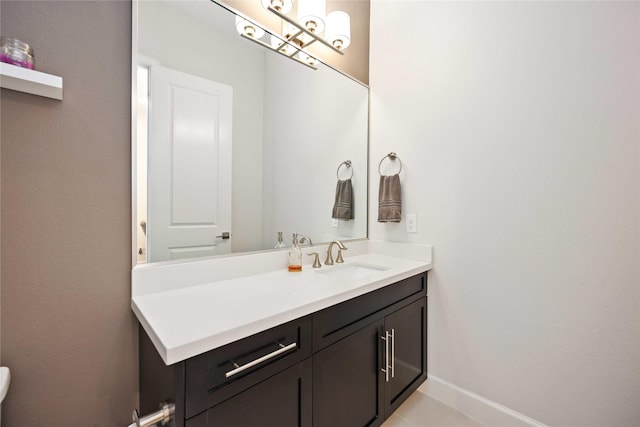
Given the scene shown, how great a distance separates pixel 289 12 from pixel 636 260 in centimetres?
199

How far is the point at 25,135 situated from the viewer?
77 cm

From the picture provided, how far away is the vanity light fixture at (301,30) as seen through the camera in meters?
1.34

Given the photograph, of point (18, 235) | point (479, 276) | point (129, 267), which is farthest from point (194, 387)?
point (479, 276)

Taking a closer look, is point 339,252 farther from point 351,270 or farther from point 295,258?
point 295,258

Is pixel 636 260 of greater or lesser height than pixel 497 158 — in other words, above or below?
below

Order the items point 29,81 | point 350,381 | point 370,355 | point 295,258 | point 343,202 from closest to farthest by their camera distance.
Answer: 1. point 29,81
2. point 350,381
3. point 370,355
4. point 295,258
5. point 343,202

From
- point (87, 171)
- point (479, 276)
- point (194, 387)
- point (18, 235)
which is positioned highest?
point (87, 171)

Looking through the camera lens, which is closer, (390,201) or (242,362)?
(242,362)

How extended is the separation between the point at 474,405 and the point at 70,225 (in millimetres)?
2032

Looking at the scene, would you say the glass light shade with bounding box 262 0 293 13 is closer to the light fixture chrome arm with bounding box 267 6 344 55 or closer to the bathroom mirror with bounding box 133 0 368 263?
the light fixture chrome arm with bounding box 267 6 344 55

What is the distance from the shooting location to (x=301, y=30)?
1.44 m

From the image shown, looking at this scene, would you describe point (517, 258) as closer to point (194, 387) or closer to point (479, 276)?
point (479, 276)

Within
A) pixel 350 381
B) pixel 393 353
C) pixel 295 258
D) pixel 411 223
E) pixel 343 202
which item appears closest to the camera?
pixel 350 381

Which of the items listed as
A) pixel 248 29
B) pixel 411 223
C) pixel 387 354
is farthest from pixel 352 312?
pixel 248 29
